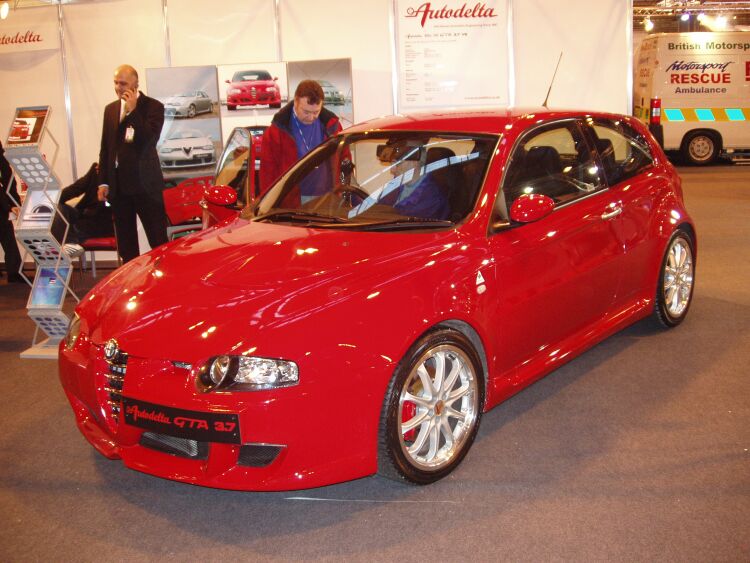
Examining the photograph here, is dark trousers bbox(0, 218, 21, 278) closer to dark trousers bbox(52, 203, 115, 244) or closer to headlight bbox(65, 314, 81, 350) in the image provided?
dark trousers bbox(52, 203, 115, 244)

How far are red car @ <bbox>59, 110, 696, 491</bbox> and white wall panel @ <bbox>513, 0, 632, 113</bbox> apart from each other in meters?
3.19

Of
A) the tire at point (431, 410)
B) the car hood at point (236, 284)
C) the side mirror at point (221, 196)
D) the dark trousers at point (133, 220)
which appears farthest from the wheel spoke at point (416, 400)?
the dark trousers at point (133, 220)

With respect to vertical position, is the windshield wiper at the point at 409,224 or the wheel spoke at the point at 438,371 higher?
the windshield wiper at the point at 409,224

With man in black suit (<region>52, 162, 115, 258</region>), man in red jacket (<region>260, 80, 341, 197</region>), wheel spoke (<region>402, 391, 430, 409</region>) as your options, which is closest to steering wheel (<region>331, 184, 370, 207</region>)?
wheel spoke (<region>402, 391, 430, 409</region>)

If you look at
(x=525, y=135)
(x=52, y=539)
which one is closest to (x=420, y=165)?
(x=525, y=135)

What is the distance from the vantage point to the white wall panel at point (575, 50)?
7.62 metres

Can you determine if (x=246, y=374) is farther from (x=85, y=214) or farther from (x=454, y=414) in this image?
(x=85, y=214)

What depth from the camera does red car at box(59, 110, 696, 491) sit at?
2865mm

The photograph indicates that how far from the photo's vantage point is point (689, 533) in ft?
9.52

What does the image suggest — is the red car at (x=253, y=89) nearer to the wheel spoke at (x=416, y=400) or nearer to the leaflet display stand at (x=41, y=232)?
the leaflet display stand at (x=41, y=232)

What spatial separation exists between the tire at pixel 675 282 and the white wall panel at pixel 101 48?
5.16 m

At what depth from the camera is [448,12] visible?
7.61 metres

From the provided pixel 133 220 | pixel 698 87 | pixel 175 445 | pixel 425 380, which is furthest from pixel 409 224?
pixel 698 87

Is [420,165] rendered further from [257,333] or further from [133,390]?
[133,390]
